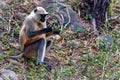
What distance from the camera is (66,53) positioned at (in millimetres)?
6738

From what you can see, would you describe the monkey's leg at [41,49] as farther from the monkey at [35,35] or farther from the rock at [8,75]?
the rock at [8,75]

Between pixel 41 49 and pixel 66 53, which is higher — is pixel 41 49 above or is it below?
above

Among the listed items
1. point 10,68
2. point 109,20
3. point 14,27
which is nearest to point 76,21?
point 109,20

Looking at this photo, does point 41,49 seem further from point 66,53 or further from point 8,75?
point 8,75

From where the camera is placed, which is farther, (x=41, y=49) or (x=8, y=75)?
(x=41, y=49)

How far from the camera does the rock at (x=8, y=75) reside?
205 inches

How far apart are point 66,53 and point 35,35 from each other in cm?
94

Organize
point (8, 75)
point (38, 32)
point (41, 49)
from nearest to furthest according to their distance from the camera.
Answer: point (8, 75) < point (38, 32) < point (41, 49)

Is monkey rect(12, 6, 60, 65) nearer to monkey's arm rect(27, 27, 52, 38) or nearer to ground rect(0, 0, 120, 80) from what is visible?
monkey's arm rect(27, 27, 52, 38)

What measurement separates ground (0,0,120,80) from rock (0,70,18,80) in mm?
105

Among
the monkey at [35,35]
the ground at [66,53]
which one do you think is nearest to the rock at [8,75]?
the ground at [66,53]

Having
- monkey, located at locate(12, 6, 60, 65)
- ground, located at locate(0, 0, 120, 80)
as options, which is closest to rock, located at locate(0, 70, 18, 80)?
ground, located at locate(0, 0, 120, 80)

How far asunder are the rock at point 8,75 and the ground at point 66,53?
0.34ft

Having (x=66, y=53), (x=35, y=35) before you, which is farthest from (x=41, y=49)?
(x=66, y=53)
